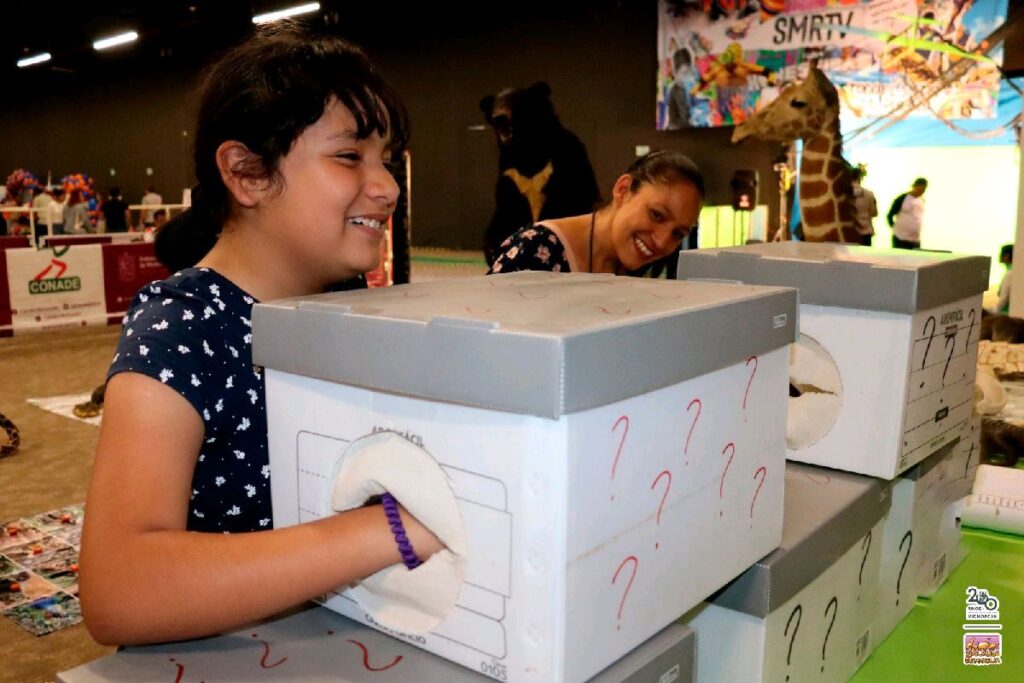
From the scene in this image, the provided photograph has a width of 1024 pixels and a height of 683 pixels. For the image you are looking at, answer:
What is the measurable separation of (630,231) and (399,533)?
3.98 feet

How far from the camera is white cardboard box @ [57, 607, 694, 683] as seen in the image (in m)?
0.54

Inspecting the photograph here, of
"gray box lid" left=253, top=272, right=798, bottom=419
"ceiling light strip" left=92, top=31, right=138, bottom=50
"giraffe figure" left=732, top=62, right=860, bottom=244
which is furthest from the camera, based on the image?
"ceiling light strip" left=92, top=31, right=138, bottom=50

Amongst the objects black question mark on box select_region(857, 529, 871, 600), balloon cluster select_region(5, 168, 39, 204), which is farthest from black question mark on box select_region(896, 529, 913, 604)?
balloon cluster select_region(5, 168, 39, 204)

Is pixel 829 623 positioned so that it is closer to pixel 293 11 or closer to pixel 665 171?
pixel 665 171

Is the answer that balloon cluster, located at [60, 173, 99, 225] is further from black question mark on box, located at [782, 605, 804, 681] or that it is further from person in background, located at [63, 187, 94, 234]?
black question mark on box, located at [782, 605, 804, 681]

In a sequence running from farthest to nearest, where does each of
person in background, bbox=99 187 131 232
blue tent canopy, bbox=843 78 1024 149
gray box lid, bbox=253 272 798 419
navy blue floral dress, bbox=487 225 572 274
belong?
person in background, bbox=99 187 131 232, blue tent canopy, bbox=843 78 1024 149, navy blue floral dress, bbox=487 225 572 274, gray box lid, bbox=253 272 798 419

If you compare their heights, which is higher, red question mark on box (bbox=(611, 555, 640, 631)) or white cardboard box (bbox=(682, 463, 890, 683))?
red question mark on box (bbox=(611, 555, 640, 631))

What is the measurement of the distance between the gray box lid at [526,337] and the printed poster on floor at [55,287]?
525cm

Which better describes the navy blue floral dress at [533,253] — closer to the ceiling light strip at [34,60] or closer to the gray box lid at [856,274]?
the gray box lid at [856,274]

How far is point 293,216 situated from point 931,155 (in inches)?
261

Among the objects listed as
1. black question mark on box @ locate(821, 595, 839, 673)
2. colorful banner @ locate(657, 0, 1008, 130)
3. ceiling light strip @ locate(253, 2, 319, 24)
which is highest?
ceiling light strip @ locate(253, 2, 319, 24)

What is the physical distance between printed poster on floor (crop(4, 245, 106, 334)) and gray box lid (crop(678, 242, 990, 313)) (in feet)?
16.9

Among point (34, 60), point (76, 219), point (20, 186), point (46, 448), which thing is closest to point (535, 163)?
point (46, 448)

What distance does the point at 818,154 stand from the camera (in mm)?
2383
